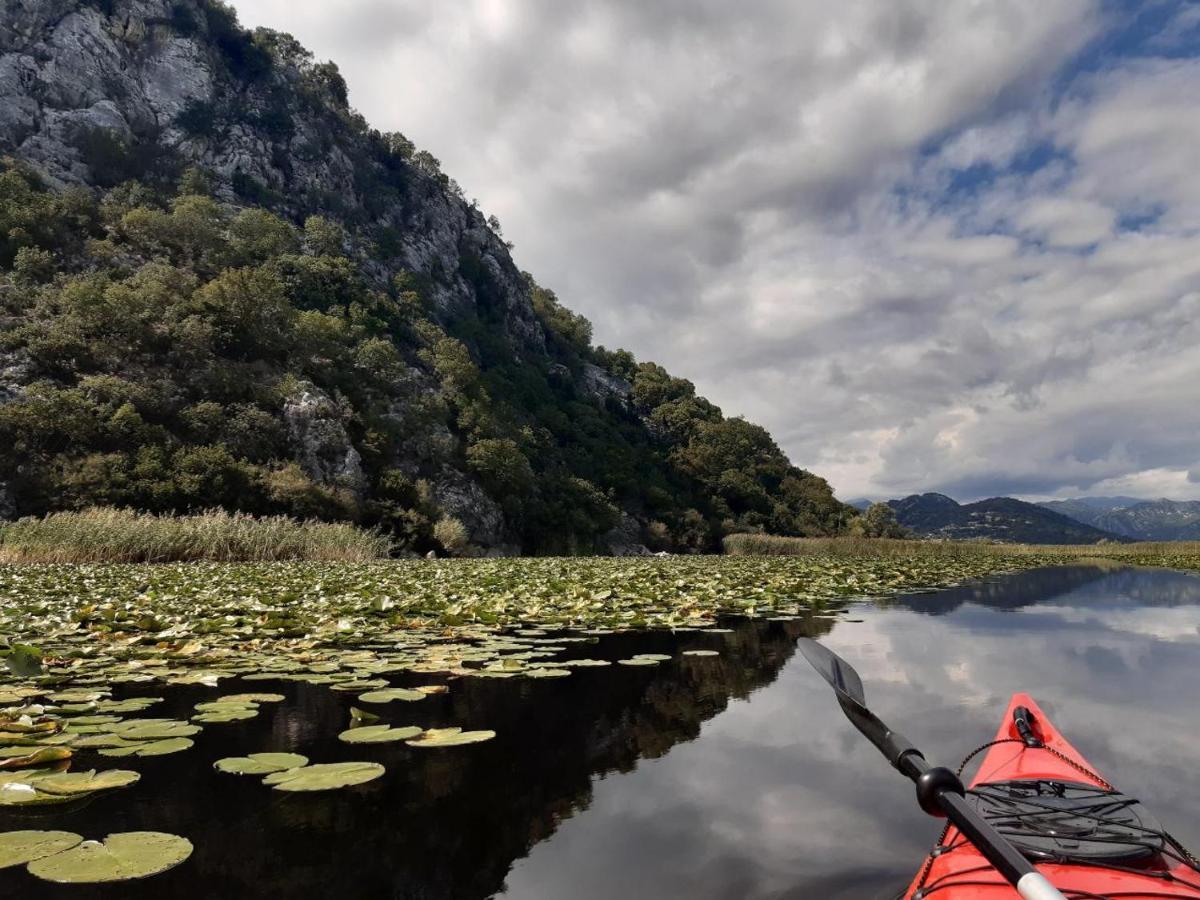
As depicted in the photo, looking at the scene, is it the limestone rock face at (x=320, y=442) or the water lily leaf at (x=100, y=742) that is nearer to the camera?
the water lily leaf at (x=100, y=742)

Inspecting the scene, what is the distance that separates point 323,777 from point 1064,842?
2.90 m

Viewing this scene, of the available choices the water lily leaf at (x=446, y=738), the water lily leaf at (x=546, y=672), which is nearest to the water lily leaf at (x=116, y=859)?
the water lily leaf at (x=446, y=738)

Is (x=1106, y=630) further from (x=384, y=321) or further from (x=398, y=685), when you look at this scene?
(x=384, y=321)

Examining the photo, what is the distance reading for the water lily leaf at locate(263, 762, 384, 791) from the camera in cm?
270

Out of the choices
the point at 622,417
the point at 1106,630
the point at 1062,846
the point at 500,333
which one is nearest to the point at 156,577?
the point at 1062,846

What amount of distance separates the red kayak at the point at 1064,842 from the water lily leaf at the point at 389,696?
3328 millimetres

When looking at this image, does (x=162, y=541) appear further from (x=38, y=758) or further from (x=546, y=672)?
(x=38, y=758)

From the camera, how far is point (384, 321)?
57.7m

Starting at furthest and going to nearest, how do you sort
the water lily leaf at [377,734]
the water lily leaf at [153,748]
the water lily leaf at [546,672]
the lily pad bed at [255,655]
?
the water lily leaf at [546,672]
the water lily leaf at [377,734]
the water lily leaf at [153,748]
the lily pad bed at [255,655]

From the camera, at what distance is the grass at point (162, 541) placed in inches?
622

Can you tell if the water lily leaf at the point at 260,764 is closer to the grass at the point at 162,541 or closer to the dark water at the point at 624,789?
the dark water at the point at 624,789

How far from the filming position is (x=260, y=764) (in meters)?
3.01

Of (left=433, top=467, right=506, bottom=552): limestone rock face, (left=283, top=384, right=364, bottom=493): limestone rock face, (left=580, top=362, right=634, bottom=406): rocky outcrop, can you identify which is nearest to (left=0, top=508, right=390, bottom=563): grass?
(left=283, top=384, right=364, bottom=493): limestone rock face

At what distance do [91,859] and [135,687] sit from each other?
3.29 m
